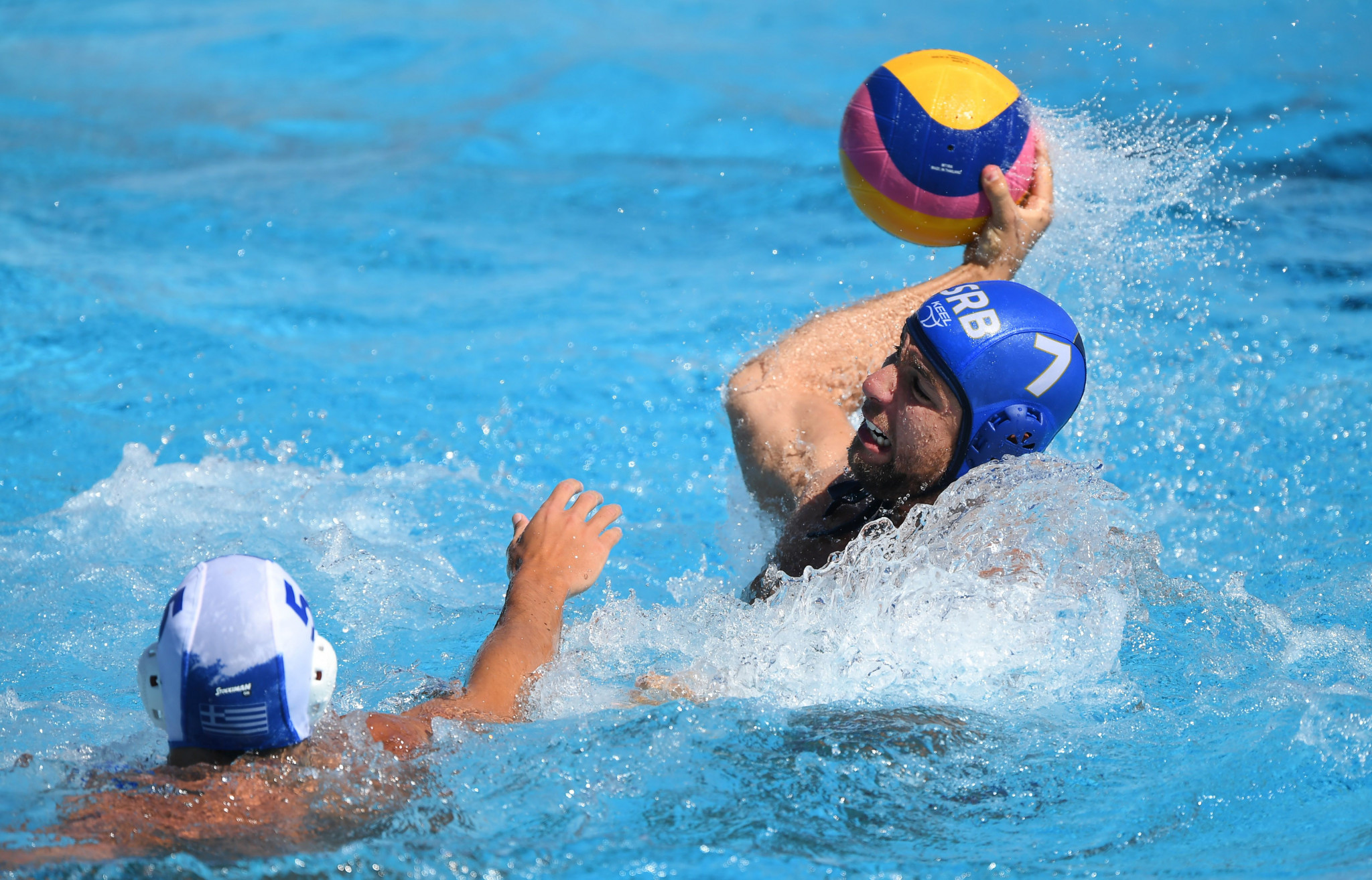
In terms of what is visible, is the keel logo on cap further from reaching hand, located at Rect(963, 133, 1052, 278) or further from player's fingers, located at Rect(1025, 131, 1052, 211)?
player's fingers, located at Rect(1025, 131, 1052, 211)

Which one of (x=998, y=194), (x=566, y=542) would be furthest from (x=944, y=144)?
(x=566, y=542)

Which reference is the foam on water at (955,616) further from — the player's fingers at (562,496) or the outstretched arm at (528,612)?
the player's fingers at (562,496)

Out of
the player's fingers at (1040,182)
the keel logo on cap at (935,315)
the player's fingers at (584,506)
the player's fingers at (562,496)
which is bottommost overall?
the player's fingers at (584,506)

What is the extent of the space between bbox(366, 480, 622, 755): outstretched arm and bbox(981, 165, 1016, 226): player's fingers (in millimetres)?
1479

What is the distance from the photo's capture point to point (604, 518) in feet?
9.95

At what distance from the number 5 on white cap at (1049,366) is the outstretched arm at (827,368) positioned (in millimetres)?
677

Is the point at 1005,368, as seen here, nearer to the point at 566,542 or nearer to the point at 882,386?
the point at 882,386

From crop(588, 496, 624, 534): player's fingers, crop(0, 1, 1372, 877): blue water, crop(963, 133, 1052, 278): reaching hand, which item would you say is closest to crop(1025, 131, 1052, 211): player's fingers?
crop(963, 133, 1052, 278): reaching hand

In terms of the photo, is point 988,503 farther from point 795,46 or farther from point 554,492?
point 795,46

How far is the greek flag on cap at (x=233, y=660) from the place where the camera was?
2180mm

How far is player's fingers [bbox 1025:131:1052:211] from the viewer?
3674mm

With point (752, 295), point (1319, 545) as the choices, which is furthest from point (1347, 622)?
point (752, 295)

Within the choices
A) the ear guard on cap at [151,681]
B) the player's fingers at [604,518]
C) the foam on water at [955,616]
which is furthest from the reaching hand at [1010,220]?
the ear guard on cap at [151,681]

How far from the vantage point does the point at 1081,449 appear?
537 cm
